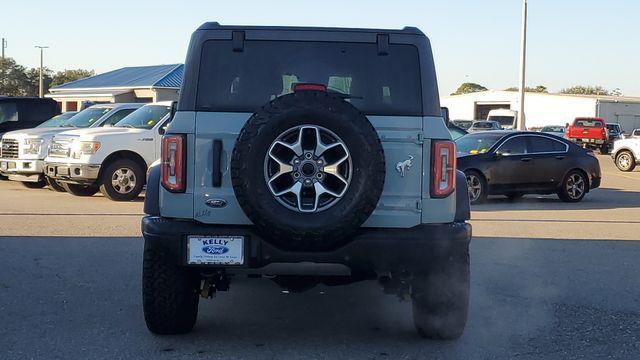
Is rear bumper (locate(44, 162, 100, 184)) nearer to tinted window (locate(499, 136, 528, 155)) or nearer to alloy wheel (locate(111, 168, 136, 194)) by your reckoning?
alloy wheel (locate(111, 168, 136, 194))

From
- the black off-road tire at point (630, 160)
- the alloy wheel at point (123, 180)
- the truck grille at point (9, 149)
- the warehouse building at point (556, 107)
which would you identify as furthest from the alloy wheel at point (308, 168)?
the warehouse building at point (556, 107)

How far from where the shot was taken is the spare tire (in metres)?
4.82

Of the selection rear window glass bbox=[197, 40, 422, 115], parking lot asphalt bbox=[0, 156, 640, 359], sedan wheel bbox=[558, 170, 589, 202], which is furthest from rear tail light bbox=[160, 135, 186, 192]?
sedan wheel bbox=[558, 170, 589, 202]

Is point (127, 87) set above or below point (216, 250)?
above

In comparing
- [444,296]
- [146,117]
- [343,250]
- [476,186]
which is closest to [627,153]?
[476,186]

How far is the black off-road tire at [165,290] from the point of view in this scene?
17.7 feet

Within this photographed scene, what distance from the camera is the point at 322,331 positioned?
6.00 metres

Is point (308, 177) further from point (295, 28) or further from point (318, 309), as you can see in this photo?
point (318, 309)

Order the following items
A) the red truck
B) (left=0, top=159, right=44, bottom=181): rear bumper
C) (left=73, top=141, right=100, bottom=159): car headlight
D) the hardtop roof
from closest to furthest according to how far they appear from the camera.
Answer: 1. the hardtop roof
2. (left=73, top=141, right=100, bottom=159): car headlight
3. (left=0, top=159, right=44, bottom=181): rear bumper
4. the red truck

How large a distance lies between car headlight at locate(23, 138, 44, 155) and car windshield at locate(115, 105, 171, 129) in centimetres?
176

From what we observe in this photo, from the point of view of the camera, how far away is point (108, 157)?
14.7 meters

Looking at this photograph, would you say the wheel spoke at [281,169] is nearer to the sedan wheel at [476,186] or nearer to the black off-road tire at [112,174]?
the black off-road tire at [112,174]

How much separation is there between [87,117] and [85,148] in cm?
372

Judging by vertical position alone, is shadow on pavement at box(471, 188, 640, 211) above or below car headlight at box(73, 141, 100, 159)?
below
